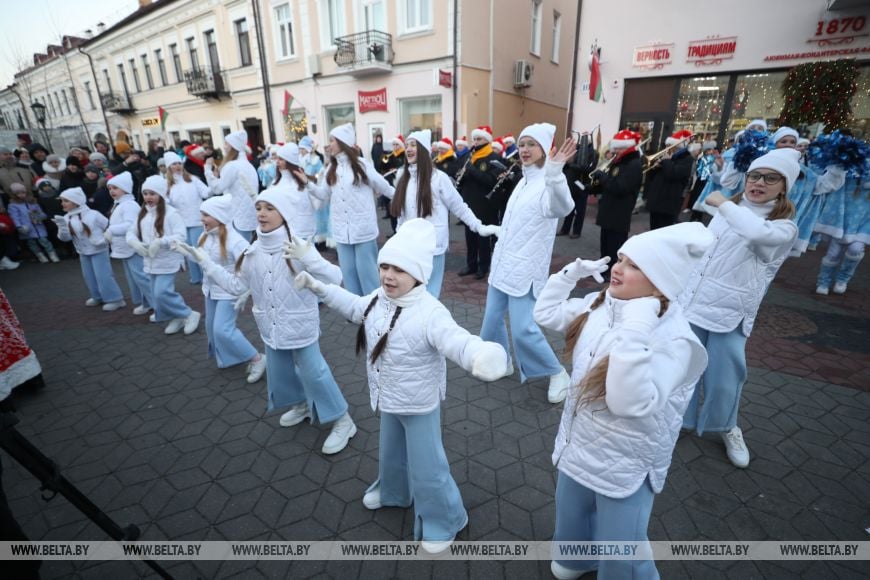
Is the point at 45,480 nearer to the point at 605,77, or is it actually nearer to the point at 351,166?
the point at 351,166

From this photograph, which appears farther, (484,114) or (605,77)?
(484,114)

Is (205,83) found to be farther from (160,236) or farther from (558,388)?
(558,388)

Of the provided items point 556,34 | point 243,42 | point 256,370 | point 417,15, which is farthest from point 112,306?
point 556,34

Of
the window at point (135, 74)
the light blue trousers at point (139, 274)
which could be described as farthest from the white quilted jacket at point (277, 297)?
the window at point (135, 74)

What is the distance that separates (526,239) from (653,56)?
13149mm

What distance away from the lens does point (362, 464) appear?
3.12m

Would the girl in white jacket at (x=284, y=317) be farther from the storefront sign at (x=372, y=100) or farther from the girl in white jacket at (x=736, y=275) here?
the storefront sign at (x=372, y=100)

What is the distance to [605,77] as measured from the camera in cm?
1387

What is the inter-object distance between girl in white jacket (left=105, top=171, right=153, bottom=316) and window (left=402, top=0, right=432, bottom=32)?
39.0 ft

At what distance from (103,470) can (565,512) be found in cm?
341

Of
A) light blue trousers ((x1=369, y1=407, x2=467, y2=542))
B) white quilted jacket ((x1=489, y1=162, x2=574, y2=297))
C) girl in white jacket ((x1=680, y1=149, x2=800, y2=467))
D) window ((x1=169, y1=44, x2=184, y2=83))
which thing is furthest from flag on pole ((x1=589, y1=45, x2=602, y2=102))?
window ((x1=169, y1=44, x2=184, y2=83))

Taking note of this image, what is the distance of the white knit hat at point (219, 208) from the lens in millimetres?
3729

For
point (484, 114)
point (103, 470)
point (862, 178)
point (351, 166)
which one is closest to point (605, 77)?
point (484, 114)

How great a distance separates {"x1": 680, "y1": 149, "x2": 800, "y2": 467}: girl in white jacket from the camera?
256 cm
